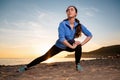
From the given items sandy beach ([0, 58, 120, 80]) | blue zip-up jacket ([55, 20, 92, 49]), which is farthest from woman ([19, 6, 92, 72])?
sandy beach ([0, 58, 120, 80])

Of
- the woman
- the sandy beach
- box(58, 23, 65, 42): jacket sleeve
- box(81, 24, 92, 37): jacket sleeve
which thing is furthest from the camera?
box(81, 24, 92, 37): jacket sleeve

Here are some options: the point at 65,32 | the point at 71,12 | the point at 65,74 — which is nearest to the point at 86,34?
the point at 65,32

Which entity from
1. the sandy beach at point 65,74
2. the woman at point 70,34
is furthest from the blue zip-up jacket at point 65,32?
the sandy beach at point 65,74

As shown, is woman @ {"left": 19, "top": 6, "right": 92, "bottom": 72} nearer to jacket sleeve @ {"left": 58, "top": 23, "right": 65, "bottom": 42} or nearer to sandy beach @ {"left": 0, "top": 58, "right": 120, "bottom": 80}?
jacket sleeve @ {"left": 58, "top": 23, "right": 65, "bottom": 42}

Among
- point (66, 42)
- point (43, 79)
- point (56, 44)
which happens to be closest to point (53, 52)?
point (56, 44)

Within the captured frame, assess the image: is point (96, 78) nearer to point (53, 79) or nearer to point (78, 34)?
point (53, 79)

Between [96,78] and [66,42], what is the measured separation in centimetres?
178

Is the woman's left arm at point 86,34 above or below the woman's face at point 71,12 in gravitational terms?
below

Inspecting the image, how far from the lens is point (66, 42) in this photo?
24.1 ft

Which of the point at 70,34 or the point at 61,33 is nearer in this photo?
the point at 61,33

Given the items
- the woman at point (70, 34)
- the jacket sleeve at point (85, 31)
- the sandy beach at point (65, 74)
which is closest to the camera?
the sandy beach at point (65, 74)

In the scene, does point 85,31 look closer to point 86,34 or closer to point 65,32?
point 86,34

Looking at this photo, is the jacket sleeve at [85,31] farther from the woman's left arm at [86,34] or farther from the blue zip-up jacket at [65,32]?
the blue zip-up jacket at [65,32]

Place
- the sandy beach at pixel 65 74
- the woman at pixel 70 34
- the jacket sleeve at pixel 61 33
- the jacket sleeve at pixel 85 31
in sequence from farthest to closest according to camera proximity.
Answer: the jacket sleeve at pixel 85 31 < the woman at pixel 70 34 < the jacket sleeve at pixel 61 33 < the sandy beach at pixel 65 74
